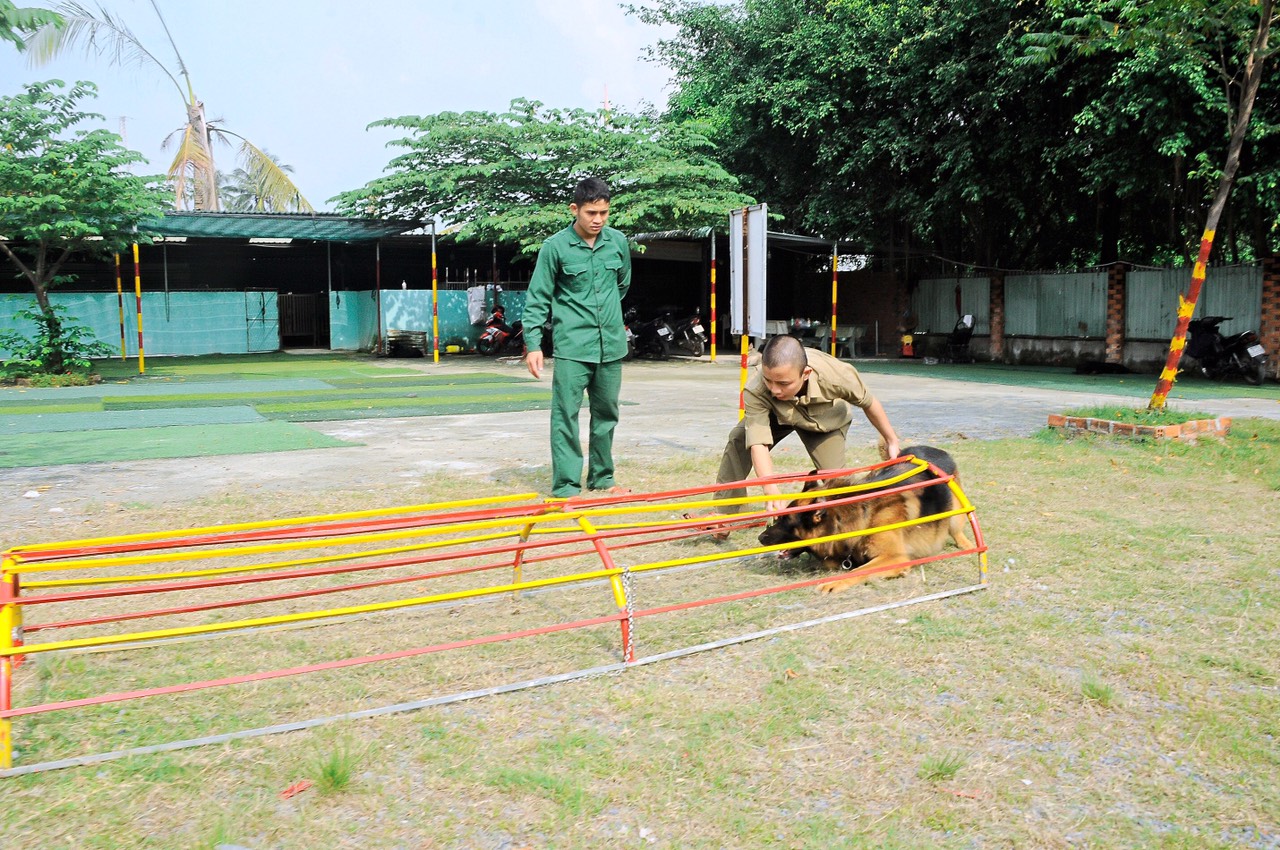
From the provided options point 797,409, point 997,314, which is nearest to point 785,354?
point 797,409

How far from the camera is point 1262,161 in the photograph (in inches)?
556

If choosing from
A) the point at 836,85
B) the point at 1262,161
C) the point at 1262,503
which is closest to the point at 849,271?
the point at 836,85

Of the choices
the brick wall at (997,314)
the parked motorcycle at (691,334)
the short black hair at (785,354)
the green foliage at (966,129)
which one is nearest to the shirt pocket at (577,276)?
the short black hair at (785,354)

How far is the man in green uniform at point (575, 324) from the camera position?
6.08m

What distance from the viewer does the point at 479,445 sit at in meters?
8.79

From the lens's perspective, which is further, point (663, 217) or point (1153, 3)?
point (663, 217)

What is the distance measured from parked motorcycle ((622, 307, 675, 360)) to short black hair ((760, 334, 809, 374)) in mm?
16937

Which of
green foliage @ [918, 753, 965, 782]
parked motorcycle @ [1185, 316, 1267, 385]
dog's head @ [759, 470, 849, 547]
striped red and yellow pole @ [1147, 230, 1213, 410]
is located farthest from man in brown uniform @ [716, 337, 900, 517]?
parked motorcycle @ [1185, 316, 1267, 385]

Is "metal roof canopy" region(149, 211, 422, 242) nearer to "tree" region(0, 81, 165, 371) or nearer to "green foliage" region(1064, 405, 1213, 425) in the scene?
"tree" region(0, 81, 165, 371)

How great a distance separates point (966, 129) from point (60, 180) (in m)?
15.4

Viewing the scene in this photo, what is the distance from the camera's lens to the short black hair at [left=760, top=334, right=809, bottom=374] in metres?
4.48

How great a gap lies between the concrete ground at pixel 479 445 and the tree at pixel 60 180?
284 inches

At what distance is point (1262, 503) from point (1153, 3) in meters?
4.40

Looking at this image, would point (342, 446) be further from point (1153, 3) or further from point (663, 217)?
point (663, 217)
